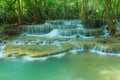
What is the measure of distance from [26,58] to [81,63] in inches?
82.9

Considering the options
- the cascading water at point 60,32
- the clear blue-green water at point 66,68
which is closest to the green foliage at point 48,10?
the cascading water at point 60,32

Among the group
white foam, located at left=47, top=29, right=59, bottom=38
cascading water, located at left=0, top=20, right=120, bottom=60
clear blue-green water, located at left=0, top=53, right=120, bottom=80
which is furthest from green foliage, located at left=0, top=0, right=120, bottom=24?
clear blue-green water, located at left=0, top=53, right=120, bottom=80

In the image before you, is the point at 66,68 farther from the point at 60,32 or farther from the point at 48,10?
the point at 48,10

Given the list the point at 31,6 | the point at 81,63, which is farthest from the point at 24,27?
the point at 81,63

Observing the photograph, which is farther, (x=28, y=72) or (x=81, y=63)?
(x=81, y=63)

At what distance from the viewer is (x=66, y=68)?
7.61 metres

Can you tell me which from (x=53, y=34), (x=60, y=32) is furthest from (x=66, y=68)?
(x=53, y=34)

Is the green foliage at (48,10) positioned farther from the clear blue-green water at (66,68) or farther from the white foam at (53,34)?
the clear blue-green water at (66,68)

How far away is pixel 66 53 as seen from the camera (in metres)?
9.42

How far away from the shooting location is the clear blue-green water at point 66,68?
22.4 ft

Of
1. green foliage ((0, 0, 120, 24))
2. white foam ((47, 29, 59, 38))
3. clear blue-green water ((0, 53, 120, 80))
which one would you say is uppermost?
green foliage ((0, 0, 120, 24))

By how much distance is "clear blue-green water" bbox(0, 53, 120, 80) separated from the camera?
6812mm

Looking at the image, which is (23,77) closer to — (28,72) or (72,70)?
(28,72)

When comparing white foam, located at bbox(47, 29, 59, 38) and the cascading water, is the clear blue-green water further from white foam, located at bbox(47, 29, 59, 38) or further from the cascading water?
white foam, located at bbox(47, 29, 59, 38)
